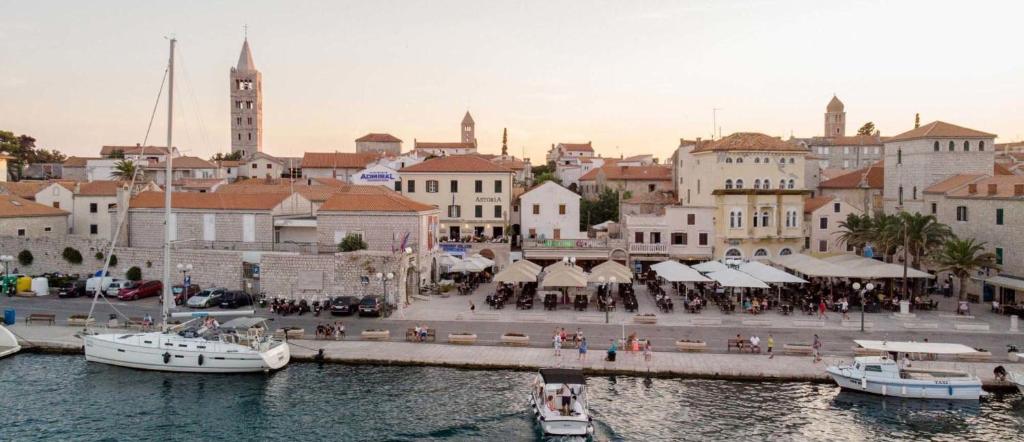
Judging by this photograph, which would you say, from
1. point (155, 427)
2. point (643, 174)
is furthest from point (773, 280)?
point (643, 174)

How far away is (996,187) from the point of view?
44.8m

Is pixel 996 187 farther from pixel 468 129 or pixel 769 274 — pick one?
pixel 468 129

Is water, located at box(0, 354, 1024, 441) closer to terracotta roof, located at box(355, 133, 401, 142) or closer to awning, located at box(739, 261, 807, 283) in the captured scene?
awning, located at box(739, 261, 807, 283)

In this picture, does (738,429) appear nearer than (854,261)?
Yes

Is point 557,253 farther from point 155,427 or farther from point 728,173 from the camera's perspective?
point 155,427

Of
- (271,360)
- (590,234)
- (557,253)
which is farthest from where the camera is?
(590,234)

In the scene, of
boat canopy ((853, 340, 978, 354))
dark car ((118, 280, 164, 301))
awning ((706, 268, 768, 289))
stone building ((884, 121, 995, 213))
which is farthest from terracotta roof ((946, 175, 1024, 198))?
dark car ((118, 280, 164, 301))

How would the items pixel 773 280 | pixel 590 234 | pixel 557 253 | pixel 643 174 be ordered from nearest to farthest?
pixel 773 280, pixel 557 253, pixel 590 234, pixel 643 174

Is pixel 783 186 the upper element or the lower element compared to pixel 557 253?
upper

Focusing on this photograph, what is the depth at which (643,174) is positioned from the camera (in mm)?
86938

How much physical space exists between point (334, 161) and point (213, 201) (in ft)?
154

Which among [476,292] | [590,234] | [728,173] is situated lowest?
[476,292]

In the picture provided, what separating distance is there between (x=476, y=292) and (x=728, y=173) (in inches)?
834

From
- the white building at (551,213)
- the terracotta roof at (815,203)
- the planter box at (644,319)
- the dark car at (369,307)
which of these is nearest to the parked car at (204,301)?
the dark car at (369,307)
